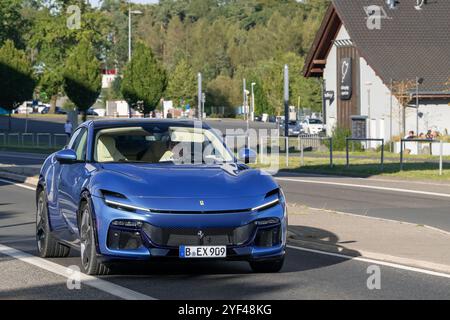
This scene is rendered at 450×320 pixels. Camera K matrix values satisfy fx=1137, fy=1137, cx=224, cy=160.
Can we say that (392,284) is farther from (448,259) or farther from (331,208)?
(331,208)

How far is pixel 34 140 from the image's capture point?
78.4 m

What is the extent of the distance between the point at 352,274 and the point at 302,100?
11711 cm

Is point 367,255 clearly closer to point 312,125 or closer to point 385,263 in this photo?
point 385,263

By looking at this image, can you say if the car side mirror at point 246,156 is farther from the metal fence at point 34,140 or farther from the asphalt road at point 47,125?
the asphalt road at point 47,125

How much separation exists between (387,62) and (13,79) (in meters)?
34.6

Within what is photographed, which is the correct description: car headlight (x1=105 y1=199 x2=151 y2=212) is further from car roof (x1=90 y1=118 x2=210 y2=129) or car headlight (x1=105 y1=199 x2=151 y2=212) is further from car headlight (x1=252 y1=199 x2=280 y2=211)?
car roof (x1=90 y1=118 x2=210 y2=129)

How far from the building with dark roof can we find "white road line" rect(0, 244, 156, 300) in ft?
163

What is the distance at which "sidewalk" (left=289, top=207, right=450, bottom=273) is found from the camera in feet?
43.8

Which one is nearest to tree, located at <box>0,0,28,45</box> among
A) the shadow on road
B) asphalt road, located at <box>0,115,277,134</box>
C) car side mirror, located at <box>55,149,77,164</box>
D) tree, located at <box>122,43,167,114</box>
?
A: asphalt road, located at <box>0,115,277,134</box>

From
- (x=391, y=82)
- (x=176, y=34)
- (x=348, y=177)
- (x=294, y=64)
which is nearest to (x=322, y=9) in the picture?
(x=176, y=34)

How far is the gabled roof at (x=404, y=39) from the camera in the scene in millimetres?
64625

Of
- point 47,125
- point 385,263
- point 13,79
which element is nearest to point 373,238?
point 385,263

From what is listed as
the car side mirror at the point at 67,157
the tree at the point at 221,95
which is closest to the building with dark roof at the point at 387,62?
the car side mirror at the point at 67,157
